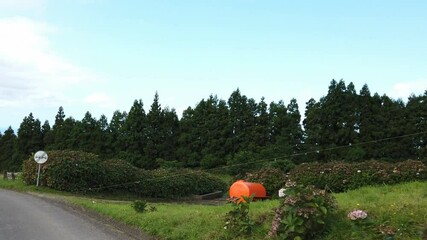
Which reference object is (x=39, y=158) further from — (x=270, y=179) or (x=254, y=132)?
(x=254, y=132)

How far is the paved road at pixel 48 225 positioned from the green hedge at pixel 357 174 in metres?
6.34

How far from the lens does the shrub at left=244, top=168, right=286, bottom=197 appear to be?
631 inches

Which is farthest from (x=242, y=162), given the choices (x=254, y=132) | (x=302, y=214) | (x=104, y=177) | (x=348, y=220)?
(x=302, y=214)

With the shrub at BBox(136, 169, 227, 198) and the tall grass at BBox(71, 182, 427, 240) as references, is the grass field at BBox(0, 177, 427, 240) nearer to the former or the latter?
the tall grass at BBox(71, 182, 427, 240)

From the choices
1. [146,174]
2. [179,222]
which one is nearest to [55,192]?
[146,174]

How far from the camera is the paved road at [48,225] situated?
Answer: 31.3 feet

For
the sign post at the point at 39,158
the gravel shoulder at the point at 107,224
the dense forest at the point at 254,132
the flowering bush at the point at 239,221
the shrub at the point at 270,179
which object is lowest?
the gravel shoulder at the point at 107,224

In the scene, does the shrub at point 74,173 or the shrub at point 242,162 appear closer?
the shrub at point 74,173

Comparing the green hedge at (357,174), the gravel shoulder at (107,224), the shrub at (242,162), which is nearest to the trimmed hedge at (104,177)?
the gravel shoulder at (107,224)

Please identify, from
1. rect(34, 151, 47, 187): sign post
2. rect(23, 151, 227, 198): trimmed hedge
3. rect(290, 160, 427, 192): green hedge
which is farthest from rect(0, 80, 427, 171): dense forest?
rect(290, 160, 427, 192): green hedge

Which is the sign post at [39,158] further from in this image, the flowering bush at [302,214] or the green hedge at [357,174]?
the flowering bush at [302,214]

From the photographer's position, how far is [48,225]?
11.0 metres

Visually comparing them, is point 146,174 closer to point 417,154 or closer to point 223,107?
point 223,107

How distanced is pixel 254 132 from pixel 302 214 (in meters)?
32.1
